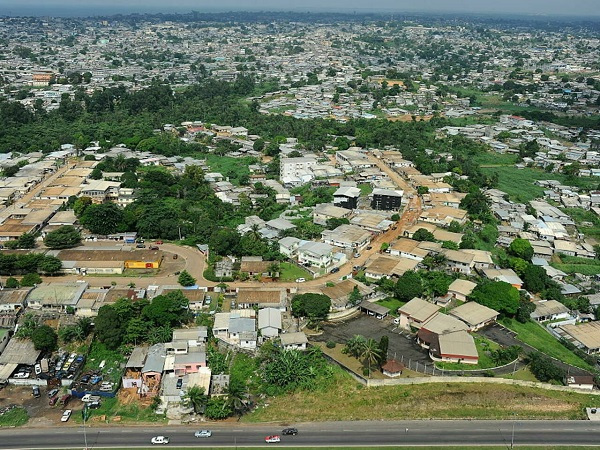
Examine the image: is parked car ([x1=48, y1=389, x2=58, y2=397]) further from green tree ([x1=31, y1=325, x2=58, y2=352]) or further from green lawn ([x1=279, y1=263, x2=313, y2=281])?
green lawn ([x1=279, y1=263, x2=313, y2=281])

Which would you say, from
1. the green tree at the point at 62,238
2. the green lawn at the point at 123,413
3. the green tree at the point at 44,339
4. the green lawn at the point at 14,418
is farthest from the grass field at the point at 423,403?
the green tree at the point at 62,238

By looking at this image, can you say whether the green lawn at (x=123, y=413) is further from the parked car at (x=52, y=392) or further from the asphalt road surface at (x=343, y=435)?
the parked car at (x=52, y=392)

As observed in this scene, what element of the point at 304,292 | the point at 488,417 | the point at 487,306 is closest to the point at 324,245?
the point at 304,292

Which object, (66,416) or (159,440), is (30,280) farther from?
(159,440)

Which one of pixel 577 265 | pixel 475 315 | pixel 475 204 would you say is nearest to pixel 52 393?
pixel 475 315

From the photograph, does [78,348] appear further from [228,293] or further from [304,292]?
[304,292]
